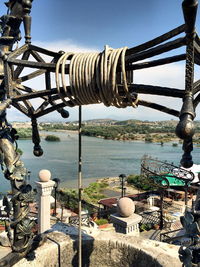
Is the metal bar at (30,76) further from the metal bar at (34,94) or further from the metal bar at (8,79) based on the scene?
the metal bar at (34,94)

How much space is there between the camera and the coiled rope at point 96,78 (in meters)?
1.77

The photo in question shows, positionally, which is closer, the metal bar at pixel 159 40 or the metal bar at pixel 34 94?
the metal bar at pixel 159 40

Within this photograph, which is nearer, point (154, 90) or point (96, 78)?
point (154, 90)

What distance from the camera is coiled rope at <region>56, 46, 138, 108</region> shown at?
1773mm

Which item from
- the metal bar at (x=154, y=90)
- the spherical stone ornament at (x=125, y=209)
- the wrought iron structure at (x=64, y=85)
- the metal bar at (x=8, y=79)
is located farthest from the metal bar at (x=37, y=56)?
the spherical stone ornament at (x=125, y=209)

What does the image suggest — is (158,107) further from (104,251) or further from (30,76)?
(104,251)

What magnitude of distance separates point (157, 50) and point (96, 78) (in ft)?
1.47

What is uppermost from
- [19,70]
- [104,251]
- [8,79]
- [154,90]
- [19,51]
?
[19,51]

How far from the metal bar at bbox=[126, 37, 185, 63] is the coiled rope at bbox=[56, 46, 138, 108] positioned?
0.08 meters

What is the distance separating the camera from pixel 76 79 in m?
1.91

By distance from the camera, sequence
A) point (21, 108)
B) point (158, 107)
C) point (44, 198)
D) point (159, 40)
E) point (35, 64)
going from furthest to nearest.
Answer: point (44, 198) < point (21, 108) < point (35, 64) < point (158, 107) < point (159, 40)

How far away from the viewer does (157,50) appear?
1.61 m

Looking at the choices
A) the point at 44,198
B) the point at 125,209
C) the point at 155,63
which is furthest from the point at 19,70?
the point at 44,198

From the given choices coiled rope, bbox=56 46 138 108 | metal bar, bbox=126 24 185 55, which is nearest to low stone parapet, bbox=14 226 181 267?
coiled rope, bbox=56 46 138 108
